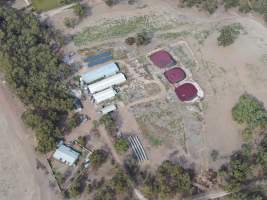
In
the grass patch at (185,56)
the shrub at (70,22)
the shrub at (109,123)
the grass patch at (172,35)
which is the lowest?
the shrub at (109,123)

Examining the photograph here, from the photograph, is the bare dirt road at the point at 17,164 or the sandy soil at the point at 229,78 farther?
the sandy soil at the point at 229,78

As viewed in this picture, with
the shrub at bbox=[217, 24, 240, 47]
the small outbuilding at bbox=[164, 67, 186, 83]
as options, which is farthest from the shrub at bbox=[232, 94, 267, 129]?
the shrub at bbox=[217, 24, 240, 47]

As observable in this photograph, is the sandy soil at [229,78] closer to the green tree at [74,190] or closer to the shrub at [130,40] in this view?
the shrub at [130,40]

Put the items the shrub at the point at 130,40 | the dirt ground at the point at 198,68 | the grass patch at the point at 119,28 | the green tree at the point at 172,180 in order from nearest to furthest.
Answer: the green tree at the point at 172,180 < the dirt ground at the point at 198,68 < the shrub at the point at 130,40 < the grass patch at the point at 119,28

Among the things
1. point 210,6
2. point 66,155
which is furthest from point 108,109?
point 210,6

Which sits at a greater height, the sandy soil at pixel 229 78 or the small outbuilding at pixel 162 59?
the small outbuilding at pixel 162 59

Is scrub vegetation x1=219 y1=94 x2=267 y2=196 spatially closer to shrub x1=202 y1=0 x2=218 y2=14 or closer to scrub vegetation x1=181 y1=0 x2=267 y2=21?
shrub x1=202 y1=0 x2=218 y2=14

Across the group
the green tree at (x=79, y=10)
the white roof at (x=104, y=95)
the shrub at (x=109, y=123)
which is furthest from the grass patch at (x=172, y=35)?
the shrub at (x=109, y=123)
